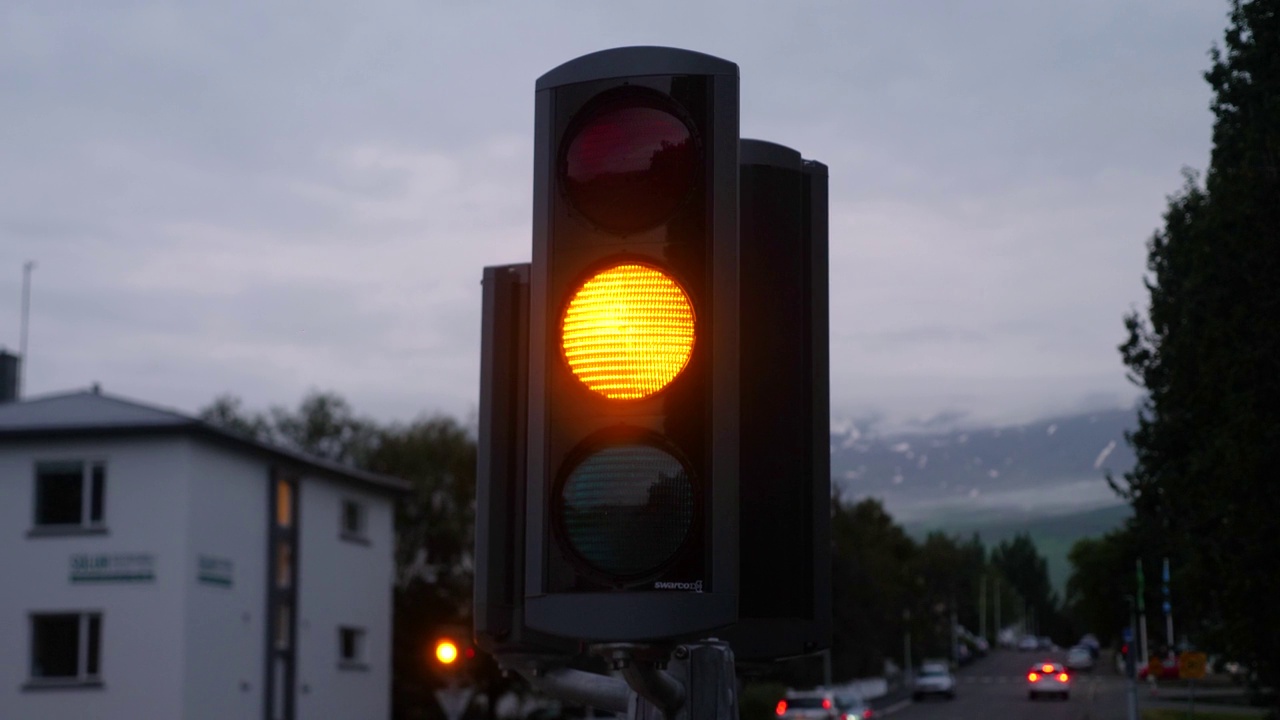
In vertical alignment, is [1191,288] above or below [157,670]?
above

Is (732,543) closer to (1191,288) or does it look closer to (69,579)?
(1191,288)

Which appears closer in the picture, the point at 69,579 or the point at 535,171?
the point at 535,171

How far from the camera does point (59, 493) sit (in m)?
38.9

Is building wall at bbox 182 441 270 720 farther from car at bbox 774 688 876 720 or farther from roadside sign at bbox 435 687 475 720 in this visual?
roadside sign at bbox 435 687 475 720

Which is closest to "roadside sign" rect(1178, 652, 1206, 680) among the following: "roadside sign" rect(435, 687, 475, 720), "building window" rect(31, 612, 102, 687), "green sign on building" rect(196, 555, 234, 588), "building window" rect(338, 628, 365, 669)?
"building window" rect(338, 628, 365, 669)

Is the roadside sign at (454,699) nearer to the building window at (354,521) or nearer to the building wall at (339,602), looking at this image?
the building wall at (339,602)

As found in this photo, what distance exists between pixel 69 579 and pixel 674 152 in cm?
3783

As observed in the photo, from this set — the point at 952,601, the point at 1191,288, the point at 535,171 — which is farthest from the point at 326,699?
the point at 952,601

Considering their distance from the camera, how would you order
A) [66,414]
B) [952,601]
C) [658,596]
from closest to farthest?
1. [658,596]
2. [66,414]
3. [952,601]

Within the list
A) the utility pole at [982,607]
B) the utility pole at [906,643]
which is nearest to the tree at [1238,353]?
the utility pole at [906,643]

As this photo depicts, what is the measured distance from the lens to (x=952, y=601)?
12775 centimetres

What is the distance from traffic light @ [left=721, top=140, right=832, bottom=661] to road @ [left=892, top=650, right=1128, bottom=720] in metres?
56.4

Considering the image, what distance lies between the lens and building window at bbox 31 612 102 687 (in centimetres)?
3741

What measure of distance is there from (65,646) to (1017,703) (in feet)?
145
